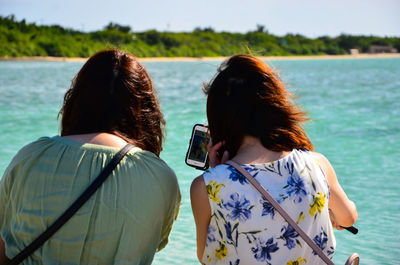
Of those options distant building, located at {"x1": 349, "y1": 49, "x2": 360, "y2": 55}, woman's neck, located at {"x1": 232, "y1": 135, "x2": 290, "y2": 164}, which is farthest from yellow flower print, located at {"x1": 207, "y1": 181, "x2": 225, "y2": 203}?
distant building, located at {"x1": 349, "y1": 49, "x2": 360, "y2": 55}

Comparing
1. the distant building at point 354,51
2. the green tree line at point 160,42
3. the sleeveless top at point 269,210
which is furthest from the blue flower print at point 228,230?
→ the distant building at point 354,51

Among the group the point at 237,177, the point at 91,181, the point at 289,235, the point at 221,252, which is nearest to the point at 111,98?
the point at 91,181

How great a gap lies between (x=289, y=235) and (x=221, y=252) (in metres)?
0.23

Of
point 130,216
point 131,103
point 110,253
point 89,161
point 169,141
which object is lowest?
point 169,141

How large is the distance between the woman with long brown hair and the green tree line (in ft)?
103

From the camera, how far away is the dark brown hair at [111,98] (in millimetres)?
1761

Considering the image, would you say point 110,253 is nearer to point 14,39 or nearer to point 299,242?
point 299,242

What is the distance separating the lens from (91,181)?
1647 mm

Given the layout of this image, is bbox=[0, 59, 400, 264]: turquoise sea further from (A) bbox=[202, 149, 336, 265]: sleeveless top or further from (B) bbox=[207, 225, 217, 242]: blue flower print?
(B) bbox=[207, 225, 217, 242]: blue flower print

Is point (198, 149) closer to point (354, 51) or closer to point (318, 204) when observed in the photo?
point (318, 204)

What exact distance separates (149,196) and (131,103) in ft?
1.05

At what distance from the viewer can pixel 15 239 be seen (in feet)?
5.64

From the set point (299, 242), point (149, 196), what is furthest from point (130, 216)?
point (299, 242)

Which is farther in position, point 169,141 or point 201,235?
point 169,141
